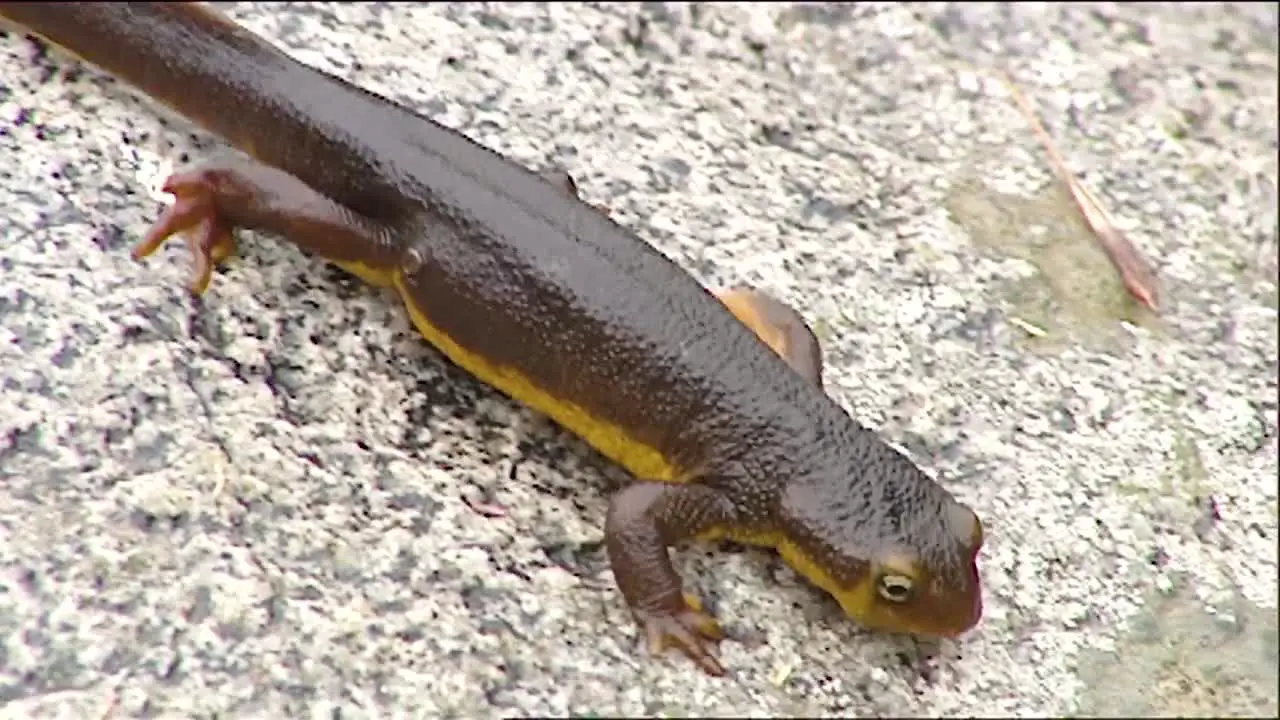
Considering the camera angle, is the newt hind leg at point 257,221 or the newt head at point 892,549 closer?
the newt head at point 892,549

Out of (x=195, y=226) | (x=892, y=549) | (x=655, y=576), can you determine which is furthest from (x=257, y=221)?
(x=892, y=549)

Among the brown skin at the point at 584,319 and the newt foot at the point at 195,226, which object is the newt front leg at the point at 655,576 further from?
the newt foot at the point at 195,226

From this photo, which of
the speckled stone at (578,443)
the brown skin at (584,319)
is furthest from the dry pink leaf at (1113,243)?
the brown skin at (584,319)

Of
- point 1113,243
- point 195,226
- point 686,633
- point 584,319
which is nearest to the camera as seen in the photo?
point 686,633

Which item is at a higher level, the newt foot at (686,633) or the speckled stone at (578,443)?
the speckled stone at (578,443)

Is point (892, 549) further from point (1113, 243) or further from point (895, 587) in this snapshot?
point (1113, 243)

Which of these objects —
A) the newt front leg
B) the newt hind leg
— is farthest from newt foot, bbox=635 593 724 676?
the newt hind leg

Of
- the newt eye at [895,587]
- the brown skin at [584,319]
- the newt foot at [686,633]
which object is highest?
the brown skin at [584,319]

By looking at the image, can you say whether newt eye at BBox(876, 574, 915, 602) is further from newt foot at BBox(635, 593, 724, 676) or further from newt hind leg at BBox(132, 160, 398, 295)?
newt hind leg at BBox(132, 160, 398, 295)

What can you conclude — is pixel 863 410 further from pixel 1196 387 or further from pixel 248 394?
pixel 248 394
